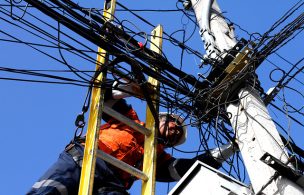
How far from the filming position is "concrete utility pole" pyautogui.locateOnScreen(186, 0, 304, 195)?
3.84 metres

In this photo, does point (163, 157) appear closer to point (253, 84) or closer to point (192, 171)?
point (253, 84)

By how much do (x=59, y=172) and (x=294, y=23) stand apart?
7.36ft

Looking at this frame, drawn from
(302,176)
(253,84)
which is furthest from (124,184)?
(302,176)

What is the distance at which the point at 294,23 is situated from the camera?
4.70 meters

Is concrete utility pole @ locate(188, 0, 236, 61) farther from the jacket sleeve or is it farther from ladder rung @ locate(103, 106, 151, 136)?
the jacket sleeve

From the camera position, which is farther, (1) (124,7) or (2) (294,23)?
(1) (124,7)

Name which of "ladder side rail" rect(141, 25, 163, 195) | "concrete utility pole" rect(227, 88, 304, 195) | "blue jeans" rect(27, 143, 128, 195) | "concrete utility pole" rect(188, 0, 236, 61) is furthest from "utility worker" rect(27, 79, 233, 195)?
"concrete utility pole" rect(227, 88, 304, 195)

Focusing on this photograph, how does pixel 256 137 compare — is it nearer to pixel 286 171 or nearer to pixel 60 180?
pixel 286 171

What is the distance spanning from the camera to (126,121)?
199 inches

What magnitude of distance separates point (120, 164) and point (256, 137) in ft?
3.66

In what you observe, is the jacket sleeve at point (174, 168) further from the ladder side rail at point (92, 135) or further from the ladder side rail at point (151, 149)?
the ladder side rail at point (92, 135)

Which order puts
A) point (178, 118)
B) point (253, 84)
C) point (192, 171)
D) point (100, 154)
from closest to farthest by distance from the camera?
point (192, 171), point (100, 154), point (253, 84), point (178, 118)

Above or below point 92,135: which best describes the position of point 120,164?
below

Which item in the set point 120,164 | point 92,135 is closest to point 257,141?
point 120,164
